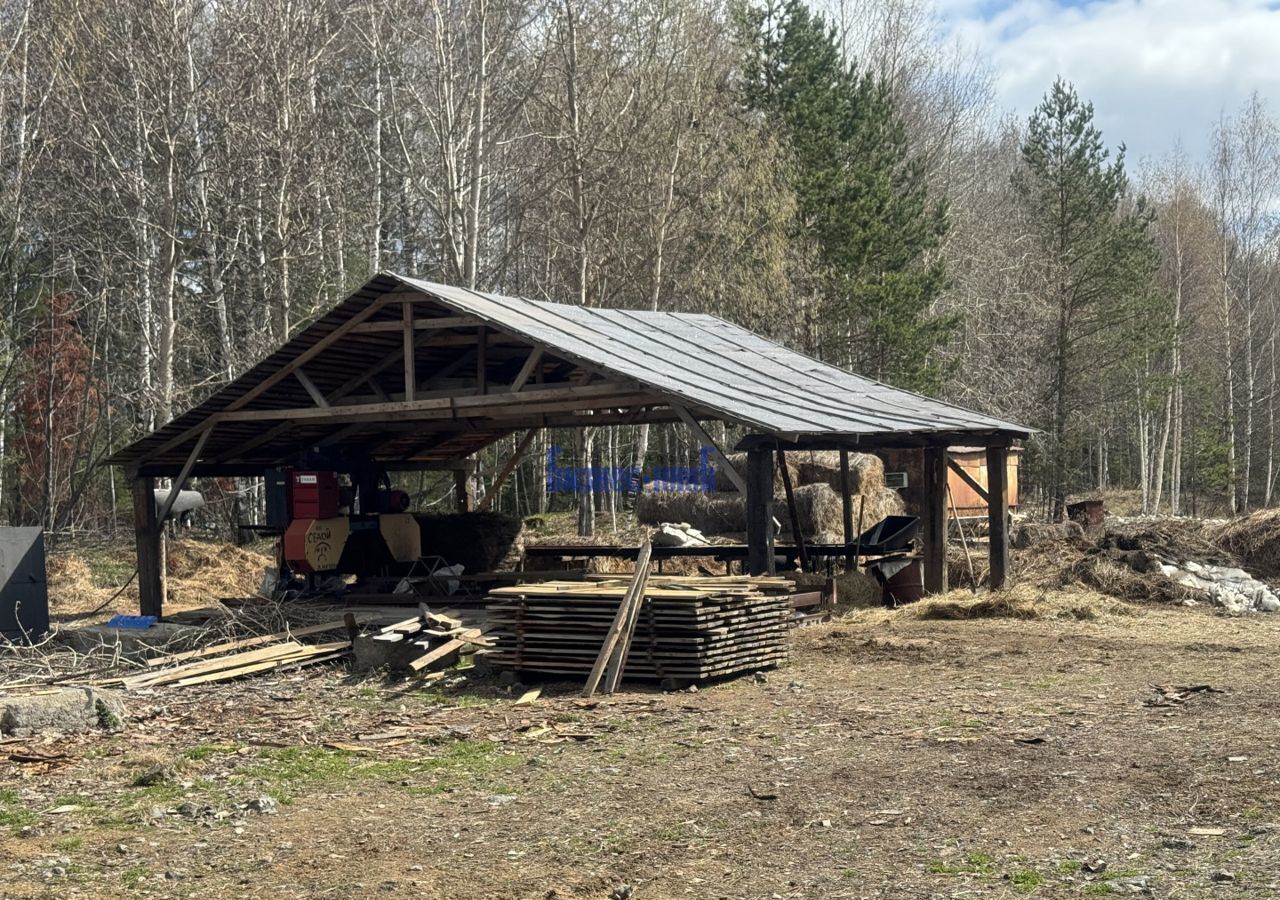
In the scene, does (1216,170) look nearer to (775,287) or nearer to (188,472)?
(775,287)

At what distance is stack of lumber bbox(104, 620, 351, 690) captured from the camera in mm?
11602

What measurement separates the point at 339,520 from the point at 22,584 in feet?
13.2

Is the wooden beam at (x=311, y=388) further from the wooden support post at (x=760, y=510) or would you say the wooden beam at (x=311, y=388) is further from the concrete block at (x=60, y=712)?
the concrete block at (x=60, y=712)

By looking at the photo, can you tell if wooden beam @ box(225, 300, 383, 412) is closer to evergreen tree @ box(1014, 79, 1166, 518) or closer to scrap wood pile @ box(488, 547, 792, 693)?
scrap wood pile @ box(488, 547, 792, 693)

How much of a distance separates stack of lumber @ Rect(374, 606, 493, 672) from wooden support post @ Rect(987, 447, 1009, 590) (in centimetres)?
690

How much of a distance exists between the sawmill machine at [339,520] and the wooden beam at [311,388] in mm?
1637

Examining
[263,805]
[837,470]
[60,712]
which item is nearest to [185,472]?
[60,712]

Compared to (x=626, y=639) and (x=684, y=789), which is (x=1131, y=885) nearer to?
(x=684, y=789)

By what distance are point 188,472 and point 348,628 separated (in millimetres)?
5160

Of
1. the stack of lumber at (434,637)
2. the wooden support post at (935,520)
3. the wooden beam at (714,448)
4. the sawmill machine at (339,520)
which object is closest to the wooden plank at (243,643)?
the stack of lumber at (434,637)

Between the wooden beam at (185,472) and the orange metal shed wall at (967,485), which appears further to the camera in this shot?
the orange metal shed wall at (967,485)

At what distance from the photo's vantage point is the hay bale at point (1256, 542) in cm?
1928

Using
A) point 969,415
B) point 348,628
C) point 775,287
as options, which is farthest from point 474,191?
point 348,628

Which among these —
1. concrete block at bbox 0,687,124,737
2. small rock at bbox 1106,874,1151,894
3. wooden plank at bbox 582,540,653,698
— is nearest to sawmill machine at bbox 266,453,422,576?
concrete block at bbox 0,687,124,737
